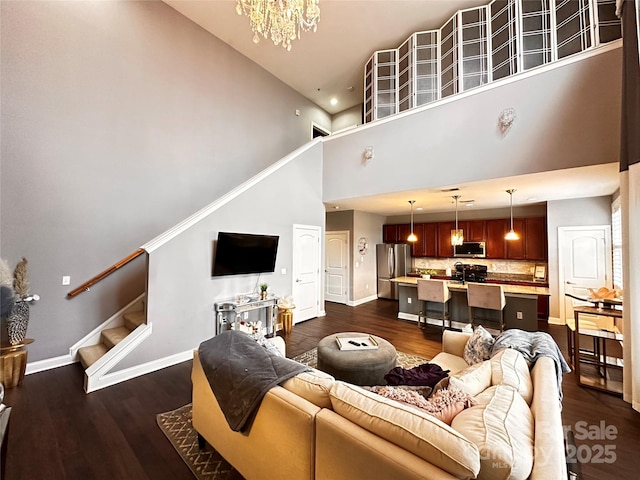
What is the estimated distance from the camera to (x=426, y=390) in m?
1.70

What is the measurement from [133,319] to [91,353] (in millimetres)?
593

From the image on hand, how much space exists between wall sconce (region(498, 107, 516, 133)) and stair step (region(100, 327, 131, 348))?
619 centimetres

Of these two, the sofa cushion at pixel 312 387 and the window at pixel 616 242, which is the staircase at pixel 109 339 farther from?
the window at pixel 616 242

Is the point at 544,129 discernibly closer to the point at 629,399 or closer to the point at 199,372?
the point at 629,399

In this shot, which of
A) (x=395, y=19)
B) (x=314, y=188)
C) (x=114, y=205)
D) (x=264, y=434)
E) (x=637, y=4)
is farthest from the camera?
(x=314, y=188)

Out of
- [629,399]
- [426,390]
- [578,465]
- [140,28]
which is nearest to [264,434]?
[426,390]

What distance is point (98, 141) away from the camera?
4.01 m

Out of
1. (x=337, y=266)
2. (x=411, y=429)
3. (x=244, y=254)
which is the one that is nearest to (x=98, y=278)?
(x=244, y=254)

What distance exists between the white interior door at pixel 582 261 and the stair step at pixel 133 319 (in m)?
7.59

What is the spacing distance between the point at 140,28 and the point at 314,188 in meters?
4.11

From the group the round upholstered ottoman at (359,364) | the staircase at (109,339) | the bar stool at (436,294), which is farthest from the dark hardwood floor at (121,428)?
the bar stool at (436,294)

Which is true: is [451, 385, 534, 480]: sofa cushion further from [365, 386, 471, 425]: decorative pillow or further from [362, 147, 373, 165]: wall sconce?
[362, 147, 373, 165]: wall sconce

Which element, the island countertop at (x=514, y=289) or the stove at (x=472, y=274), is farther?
the stove at (x=472, y=274)

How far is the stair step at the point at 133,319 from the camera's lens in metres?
3.78
